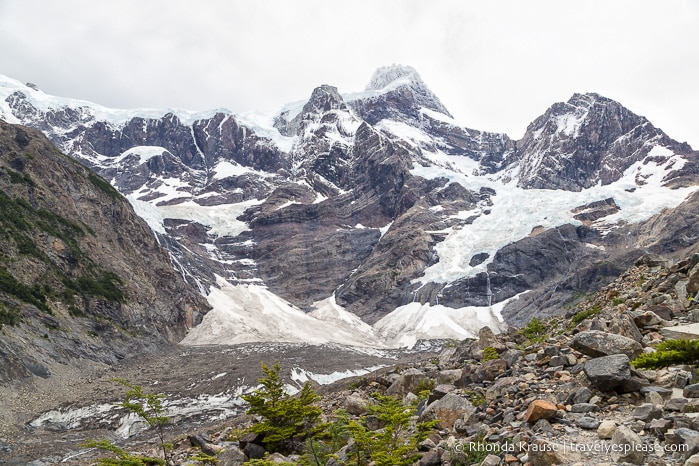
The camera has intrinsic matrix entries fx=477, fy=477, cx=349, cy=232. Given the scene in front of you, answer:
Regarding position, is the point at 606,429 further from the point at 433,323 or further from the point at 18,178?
the point at 433,323

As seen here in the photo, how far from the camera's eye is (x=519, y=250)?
623ft

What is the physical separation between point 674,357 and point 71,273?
4433 inches

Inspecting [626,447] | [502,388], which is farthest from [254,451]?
[626,447]

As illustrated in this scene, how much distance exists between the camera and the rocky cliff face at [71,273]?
244 ft

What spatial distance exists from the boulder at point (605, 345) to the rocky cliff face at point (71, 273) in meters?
66.7

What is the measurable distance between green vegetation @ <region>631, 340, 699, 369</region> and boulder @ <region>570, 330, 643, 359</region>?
4.45 ft

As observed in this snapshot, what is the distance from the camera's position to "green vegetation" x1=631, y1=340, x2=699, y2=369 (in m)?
7.73

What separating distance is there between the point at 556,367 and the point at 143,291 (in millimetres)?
126246

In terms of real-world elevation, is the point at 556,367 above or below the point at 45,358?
above

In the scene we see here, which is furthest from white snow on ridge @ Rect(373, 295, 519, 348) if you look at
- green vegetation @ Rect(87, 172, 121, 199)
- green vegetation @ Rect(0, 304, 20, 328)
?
green vegetation @ Rect(0, 304, 20, 328)

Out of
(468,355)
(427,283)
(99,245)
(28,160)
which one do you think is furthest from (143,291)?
(468,355)

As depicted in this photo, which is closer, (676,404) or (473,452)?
(676,404)

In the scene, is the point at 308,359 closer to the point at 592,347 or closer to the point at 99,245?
the point at 99,245

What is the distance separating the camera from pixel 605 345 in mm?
9781
